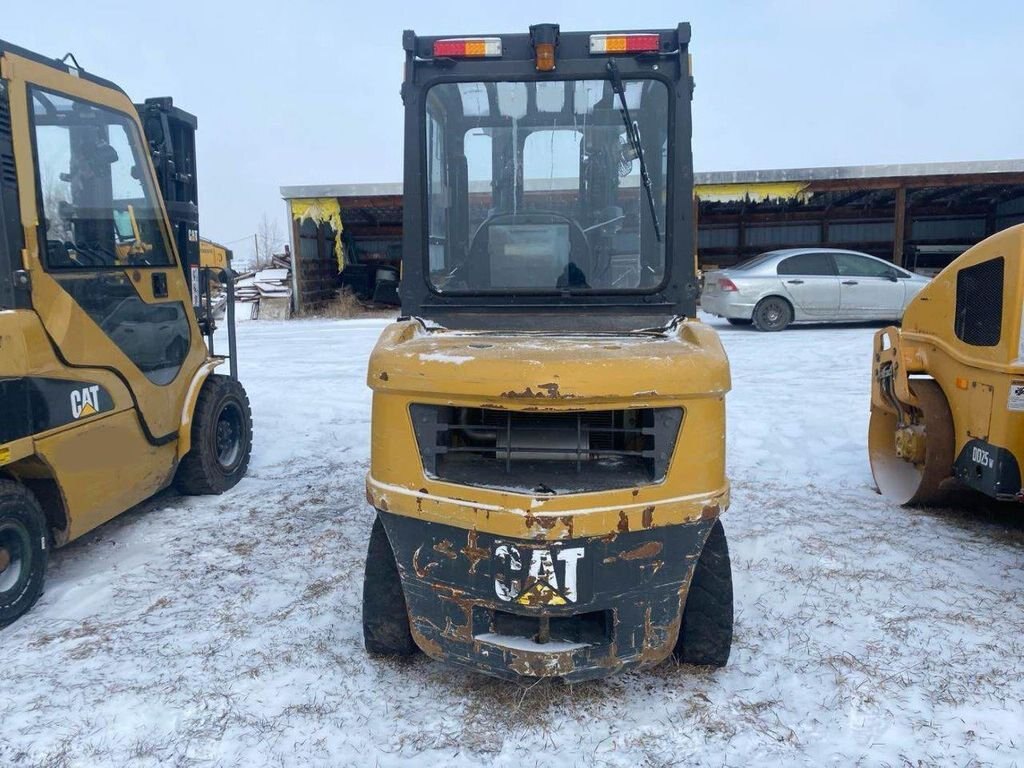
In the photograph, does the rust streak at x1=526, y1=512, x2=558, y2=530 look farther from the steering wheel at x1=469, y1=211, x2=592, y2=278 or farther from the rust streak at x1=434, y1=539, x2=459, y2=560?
the steering wheel at x1=469, y1=211, x2=592, y2=278

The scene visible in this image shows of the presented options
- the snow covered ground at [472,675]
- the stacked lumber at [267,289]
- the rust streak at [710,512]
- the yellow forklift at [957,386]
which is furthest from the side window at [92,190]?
the stacked lumber at [267,289]

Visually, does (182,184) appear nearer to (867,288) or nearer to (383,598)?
(383,598)

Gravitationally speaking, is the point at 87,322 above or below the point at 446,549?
above

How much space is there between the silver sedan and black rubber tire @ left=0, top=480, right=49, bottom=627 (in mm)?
11316

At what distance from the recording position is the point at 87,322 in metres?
4.08

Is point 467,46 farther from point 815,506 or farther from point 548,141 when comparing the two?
point 815,506

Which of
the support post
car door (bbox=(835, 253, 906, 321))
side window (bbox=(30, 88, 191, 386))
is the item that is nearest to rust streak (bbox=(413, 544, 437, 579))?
side window (bbox=(30, 88, 191, 386))

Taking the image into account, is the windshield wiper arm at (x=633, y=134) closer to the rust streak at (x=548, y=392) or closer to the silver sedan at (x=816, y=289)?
Answer: the rust streak at (x=548, y=392)

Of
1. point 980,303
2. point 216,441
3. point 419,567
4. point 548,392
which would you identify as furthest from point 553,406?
point 216,441

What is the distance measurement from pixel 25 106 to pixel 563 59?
8.53ft

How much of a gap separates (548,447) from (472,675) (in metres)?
1.06

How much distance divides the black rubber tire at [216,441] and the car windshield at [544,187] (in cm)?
261

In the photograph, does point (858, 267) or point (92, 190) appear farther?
point (858, 267)

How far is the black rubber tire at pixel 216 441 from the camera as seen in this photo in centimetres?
524
